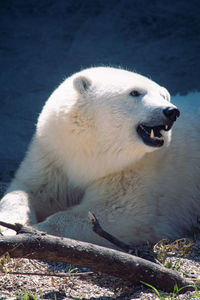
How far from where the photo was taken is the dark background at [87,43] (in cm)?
817

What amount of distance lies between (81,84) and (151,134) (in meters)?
0.73

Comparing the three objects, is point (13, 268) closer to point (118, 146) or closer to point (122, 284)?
point (122, 284)

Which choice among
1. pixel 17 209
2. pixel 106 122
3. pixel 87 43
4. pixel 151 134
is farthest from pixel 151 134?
pixel 87 43

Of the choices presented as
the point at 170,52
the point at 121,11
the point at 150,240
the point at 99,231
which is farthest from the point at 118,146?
the point at 121,11

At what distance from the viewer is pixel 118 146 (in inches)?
146

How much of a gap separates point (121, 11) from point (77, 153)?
5.90 metres

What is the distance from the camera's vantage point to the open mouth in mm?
3600

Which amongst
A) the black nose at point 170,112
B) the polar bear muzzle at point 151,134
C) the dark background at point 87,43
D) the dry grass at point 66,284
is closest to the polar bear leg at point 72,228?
the dry grass at point 66,284

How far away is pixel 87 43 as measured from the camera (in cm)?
891

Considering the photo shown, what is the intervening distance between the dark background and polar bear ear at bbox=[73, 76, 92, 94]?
4.06m

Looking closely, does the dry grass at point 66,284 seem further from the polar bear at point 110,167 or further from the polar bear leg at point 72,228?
the polar bear at point 110,167

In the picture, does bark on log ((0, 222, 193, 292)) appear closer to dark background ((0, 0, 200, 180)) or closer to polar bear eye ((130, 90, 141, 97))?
polar bear eye ((130, 90, 141, 97))

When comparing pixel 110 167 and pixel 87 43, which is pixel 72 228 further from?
pixel 87 43

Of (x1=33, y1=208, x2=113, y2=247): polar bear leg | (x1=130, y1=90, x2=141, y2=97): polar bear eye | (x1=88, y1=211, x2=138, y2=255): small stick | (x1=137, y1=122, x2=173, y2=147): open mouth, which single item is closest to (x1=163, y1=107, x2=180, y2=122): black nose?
(x1=137, y1=122, x2=173, y2=147): open mouth
